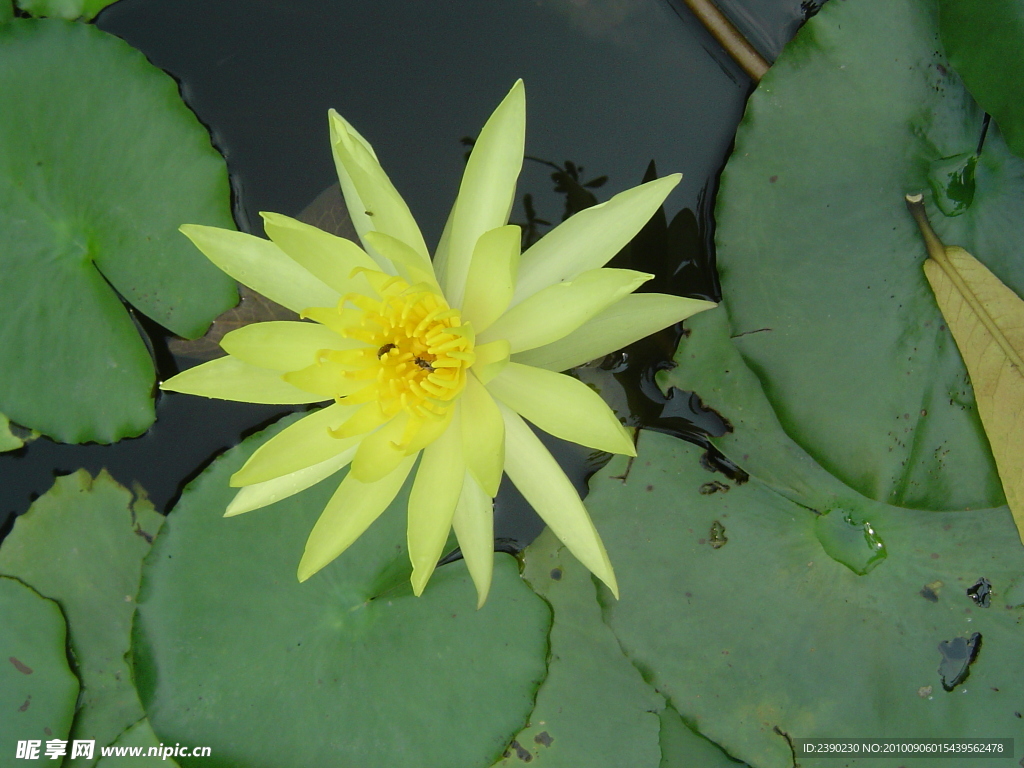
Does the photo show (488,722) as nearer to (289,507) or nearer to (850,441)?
(289,507)

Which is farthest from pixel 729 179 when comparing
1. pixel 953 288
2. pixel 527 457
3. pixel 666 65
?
pixel 527 457

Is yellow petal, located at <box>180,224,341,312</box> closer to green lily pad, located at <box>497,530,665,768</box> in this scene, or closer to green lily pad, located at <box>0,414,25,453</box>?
green lily pad, located at <box>497,530,665,768</box>

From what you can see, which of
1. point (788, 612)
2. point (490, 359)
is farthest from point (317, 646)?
point (788, 612)

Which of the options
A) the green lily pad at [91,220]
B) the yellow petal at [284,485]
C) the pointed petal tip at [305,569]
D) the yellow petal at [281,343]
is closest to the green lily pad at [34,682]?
the green lily pad at [91,220]

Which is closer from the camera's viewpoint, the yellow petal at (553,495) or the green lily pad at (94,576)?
the yellow petal at (553,495)

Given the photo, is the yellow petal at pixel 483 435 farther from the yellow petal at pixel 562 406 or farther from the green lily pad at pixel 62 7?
the green lily pad at pixel 62 7

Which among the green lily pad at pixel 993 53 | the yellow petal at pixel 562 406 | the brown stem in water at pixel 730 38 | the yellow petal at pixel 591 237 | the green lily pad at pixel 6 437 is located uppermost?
the green lily pad at pixel 993 53
